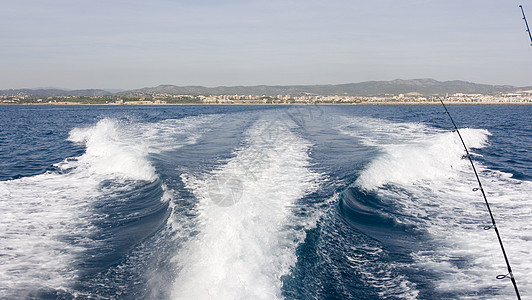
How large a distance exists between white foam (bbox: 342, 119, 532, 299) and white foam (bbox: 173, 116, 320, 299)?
248 centimetres

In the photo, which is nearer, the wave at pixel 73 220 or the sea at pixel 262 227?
the sea at pixel 262 227

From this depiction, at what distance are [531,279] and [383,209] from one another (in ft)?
12.7

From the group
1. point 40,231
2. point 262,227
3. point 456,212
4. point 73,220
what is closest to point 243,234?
point 262,227

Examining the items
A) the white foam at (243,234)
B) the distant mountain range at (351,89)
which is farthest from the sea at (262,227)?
the distant mountain range at (351,89)

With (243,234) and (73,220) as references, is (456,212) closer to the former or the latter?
(243,234)

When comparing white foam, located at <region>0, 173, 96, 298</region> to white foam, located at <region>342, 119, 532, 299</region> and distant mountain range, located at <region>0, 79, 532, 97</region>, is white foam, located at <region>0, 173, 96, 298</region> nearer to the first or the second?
white foam, located at <region>342, 119, 532, 299</region>

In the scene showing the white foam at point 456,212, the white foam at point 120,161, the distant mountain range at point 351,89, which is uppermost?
the distant mountain range at point 351,89

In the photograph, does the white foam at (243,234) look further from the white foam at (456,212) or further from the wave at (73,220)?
the white foam at (456,212)

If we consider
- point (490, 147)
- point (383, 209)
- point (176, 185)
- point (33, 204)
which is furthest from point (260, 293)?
point (490, 147)

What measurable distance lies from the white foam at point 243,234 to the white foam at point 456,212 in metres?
2.48

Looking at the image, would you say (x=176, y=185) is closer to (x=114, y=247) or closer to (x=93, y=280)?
(x=114, y=247)

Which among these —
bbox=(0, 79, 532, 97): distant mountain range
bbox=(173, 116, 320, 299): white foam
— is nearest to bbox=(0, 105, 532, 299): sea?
bbox=(173, 116, 320, 299): white foam

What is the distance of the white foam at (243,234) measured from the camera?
528cm

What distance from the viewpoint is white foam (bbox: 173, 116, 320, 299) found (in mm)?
5281
